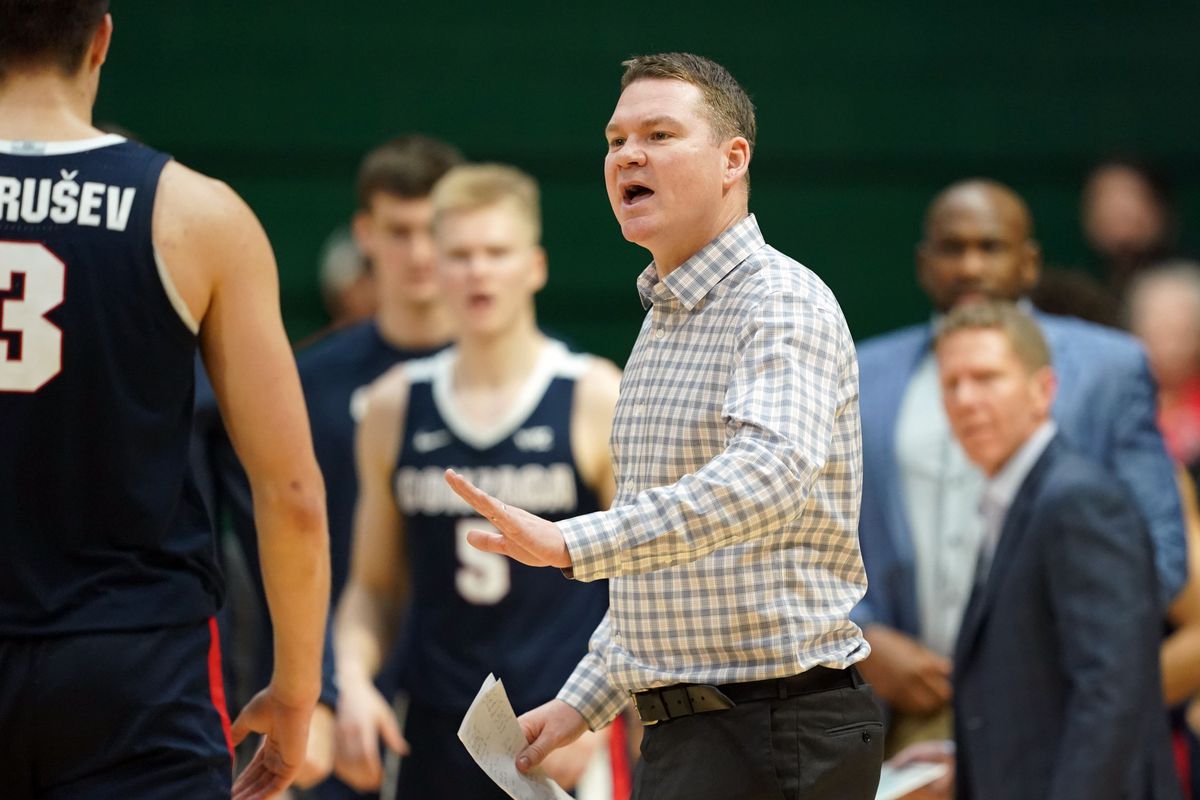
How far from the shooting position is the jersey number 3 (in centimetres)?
297

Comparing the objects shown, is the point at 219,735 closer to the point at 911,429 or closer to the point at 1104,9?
the point at 911,429

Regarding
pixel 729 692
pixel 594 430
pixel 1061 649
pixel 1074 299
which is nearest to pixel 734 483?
pixel 729 692

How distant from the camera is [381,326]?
21.9 ft

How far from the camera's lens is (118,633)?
3.00 meters

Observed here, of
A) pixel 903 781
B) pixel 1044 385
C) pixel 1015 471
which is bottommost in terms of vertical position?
pixel 903 781

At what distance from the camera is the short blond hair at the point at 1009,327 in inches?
207

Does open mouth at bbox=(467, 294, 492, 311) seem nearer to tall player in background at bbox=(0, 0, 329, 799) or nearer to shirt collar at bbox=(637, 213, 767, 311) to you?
tall player in background at bbox=(0, 0, 329, 799)

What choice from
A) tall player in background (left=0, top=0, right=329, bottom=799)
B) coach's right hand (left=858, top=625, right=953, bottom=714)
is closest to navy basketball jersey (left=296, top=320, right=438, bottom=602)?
coach's right hand (left=858, top=625, right=953, bottom=714)

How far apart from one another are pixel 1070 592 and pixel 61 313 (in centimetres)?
280

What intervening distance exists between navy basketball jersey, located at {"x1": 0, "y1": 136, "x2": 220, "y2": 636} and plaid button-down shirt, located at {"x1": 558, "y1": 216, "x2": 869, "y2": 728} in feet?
2.60

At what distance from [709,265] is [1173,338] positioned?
580 centimetres

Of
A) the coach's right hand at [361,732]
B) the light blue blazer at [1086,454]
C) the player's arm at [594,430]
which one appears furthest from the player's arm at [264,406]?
the light blue blazer at [1086,454]

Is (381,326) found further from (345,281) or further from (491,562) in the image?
(345,281)

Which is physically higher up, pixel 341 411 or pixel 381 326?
pixel 381 326
